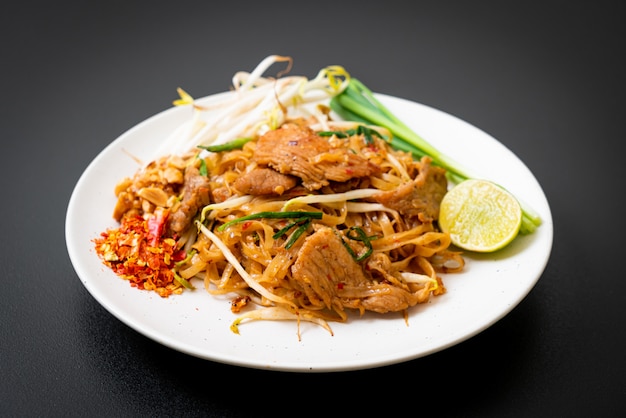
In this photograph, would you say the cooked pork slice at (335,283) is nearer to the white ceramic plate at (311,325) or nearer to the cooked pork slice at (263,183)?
the white ceramic plate at (311,325)

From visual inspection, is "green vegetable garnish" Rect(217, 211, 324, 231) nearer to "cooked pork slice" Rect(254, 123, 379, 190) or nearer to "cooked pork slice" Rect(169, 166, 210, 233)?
"cooked pork slice" Rect(254, 123, 379, 190)

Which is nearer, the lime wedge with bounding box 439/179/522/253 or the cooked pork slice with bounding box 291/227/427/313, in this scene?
the cooked pork slice with bounding box 291/227/427/313

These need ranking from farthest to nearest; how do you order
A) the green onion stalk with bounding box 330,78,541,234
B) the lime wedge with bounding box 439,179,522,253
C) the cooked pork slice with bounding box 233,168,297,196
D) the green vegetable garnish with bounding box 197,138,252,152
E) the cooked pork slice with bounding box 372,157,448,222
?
1. the green onion stalk with bounding box 330,78,541,234
2. the green vegetable garnish with bounding box 197,138,252,152
3. the cooked pork slice with bounding box 372,157,448,222
4. the lime wedge with bounding box 439,179,522,253
5. the cooked pork slice with bounding box 233,168,297,196

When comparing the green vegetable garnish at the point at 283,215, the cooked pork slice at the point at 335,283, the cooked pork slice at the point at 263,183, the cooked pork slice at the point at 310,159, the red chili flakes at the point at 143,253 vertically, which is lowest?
the red chili flakes at the point at 143,253

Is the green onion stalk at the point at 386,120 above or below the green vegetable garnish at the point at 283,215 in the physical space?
above

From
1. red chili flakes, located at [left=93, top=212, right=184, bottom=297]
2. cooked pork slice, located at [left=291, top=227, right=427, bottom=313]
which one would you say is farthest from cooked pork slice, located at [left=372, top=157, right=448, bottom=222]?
red chili flakes, located at [left=93, top=212, right=184, bottom=297]

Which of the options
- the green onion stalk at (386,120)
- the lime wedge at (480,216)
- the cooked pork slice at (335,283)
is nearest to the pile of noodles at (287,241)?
the cooked pork slice at (335,283)
